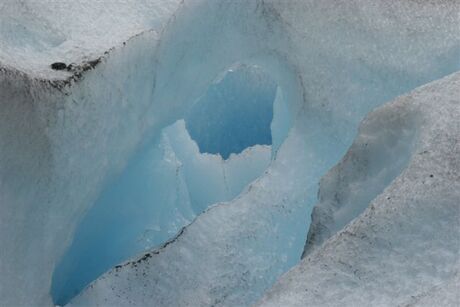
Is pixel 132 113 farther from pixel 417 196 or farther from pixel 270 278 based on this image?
pixel 417 196

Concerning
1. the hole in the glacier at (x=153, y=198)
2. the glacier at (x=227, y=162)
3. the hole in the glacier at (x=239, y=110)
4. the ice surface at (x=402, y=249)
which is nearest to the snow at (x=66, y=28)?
the glacier at (x=227, y=162)

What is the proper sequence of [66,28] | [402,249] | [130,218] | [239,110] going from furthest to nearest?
[239,110]
[130,218]
[66,28]
[402,249]

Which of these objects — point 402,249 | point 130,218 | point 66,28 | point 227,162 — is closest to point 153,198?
point 130,218

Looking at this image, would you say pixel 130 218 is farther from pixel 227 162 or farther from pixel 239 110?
pixel 239 110

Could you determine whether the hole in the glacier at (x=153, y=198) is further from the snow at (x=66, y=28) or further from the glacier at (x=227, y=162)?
the snow at (x=66, y=28)

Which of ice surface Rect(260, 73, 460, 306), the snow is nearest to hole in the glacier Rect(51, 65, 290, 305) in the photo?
the snow
